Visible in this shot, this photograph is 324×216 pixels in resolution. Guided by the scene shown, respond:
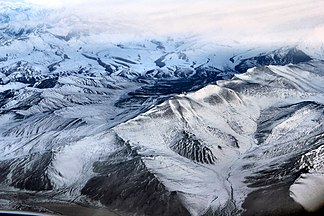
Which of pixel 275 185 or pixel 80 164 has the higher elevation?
pixel 275 185

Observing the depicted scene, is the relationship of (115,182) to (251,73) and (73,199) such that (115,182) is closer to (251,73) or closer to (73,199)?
(73,199)

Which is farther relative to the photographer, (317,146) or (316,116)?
(316,116)

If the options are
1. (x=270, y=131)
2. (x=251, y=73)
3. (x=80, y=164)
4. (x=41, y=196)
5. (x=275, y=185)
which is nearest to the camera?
(x=275, y=185)

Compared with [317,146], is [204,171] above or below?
below

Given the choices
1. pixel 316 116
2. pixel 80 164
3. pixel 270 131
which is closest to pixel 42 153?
pixel 80 164

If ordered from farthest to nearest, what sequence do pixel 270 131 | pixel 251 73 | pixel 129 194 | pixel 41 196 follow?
pixel 251 73
pixel 270 131
pixel 41 196
pixel 129 194

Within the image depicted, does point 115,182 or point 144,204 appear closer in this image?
point 144,204

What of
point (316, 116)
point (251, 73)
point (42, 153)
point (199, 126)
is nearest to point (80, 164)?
point (42, 153)

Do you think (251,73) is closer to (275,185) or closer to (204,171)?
(204,171)

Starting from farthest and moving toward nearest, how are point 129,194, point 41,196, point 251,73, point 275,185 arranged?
point 251,73, point 41,196, point 129,194, point 275,185
